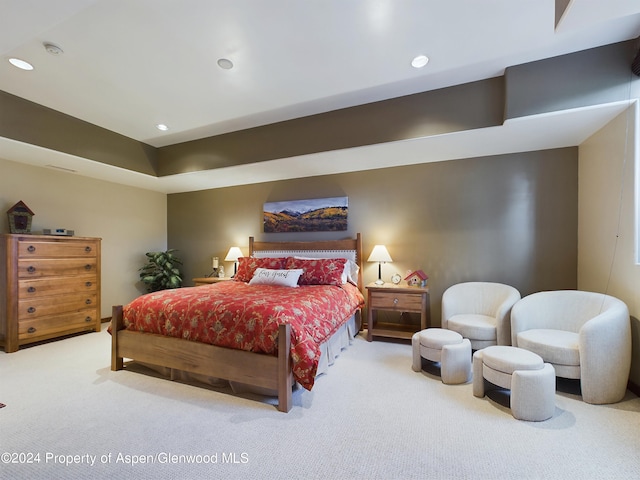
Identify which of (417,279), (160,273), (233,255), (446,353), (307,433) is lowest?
(307,433)

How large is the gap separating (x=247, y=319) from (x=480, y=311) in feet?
8.67

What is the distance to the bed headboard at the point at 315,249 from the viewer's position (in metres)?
4.21

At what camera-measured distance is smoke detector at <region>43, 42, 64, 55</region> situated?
91.0 inches

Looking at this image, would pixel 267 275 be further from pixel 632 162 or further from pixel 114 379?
pixel 632 162

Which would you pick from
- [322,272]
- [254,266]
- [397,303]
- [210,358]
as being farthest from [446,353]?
[254,266]

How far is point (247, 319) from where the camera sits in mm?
2242

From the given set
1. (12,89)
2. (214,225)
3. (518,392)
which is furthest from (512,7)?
(214,225)

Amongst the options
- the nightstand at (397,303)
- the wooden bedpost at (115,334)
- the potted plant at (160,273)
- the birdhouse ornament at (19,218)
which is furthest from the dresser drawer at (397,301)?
the birdhouse ornament at (19,218)

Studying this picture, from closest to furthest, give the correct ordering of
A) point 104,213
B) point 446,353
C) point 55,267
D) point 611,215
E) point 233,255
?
point 446,353 < point 611,215 < point 55,267 < point 104,213 < point 233,255

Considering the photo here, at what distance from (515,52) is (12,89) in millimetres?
4775

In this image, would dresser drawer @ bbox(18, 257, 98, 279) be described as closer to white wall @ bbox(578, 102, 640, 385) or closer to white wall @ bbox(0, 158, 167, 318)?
white wall @ bbox(0, 158, 167, 318)

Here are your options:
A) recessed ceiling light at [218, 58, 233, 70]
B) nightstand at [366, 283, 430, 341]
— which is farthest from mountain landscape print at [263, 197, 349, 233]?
recessed ceiling light at [218, 58, 233, 70]

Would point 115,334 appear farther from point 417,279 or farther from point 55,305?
point 417,279

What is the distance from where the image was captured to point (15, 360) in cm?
303
